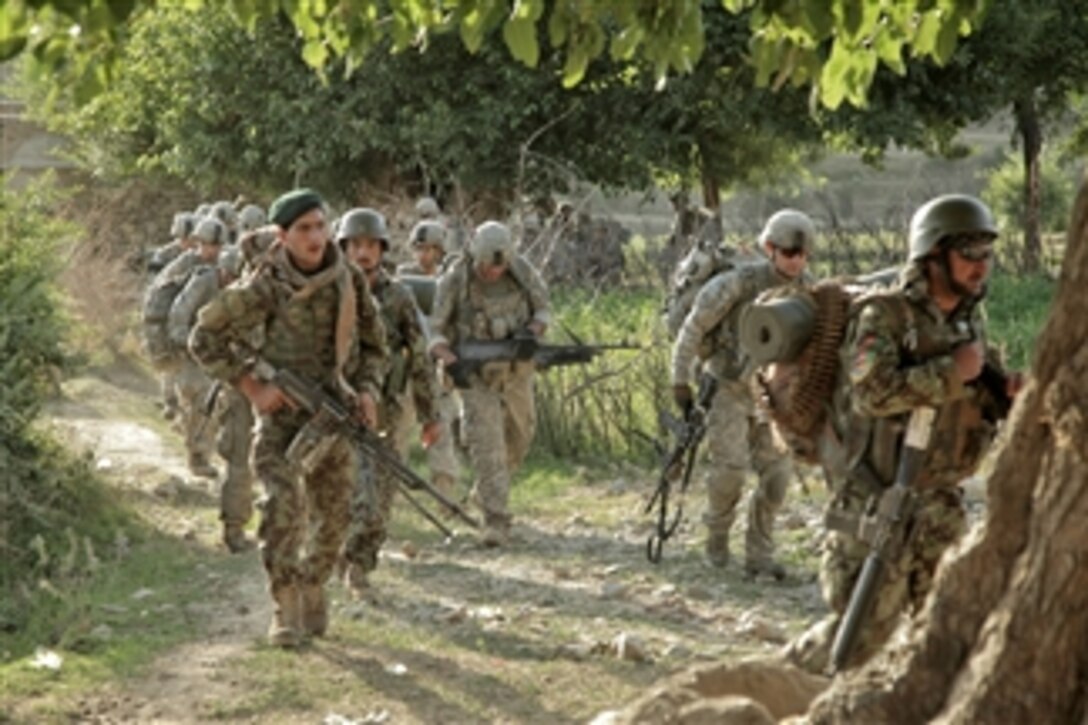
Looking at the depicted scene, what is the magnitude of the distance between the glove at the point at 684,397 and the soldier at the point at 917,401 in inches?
184

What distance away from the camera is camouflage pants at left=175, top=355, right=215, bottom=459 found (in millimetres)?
16969

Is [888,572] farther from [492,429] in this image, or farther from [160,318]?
[160,318]

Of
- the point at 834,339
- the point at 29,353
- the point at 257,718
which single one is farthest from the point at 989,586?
the point at 29,353

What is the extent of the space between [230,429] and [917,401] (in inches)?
275

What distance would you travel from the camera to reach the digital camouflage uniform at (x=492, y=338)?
13930mm

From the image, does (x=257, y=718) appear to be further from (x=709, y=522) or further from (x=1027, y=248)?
(x=1027, y=248)

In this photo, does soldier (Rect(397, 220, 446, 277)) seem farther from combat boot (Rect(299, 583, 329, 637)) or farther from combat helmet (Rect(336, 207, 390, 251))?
combat boot (Rect(299, 583, 329, 637))

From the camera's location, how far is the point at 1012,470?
5395 millimetres

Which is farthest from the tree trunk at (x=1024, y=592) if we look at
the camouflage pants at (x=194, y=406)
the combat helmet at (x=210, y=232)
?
the camouflage pants at (x=194, y=406)

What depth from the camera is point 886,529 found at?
7402 mm

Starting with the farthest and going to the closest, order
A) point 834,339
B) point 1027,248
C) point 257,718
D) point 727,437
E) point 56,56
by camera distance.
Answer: point 1027,248, point 727,437, point 257,718, point 834,339, point 56,56

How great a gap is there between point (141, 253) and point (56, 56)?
93.4 feet

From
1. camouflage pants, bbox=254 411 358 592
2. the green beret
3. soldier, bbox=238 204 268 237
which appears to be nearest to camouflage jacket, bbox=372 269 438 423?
camouflage pants, bbox=254 411 358 592

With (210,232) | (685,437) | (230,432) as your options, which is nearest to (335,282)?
(685,437)
